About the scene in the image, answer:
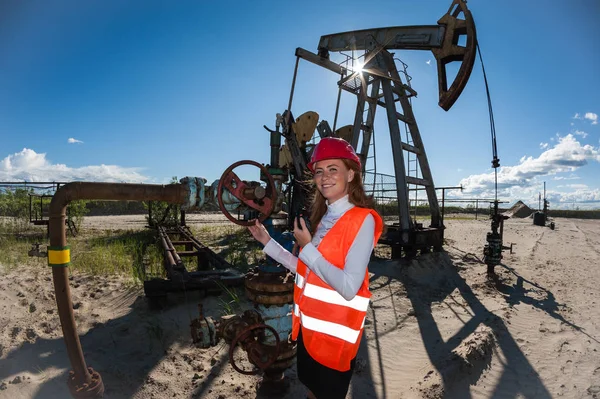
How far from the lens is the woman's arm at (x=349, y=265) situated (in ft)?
4.25

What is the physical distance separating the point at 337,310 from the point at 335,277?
0.72ft

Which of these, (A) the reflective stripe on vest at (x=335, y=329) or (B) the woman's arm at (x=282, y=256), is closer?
(A) the reflective stripe on vest at (x=335, y=329)

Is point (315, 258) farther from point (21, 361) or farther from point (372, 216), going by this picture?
point (21, 361)

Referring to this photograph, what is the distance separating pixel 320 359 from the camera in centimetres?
145

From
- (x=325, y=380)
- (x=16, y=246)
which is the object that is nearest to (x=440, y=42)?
(x=325, y=380)

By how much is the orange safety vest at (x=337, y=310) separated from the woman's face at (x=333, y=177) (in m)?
0.17

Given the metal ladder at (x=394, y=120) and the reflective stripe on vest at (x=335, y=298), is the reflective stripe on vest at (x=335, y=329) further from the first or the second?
the metal ladder at (x=394, y=120)

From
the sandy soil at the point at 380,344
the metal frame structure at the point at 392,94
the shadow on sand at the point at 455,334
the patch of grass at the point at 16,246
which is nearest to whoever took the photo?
the sandy soil at the point at 380,344

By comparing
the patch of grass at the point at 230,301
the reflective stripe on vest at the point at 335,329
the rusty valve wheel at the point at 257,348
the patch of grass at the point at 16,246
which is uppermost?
the reflective stripe on vest at the point at 335,329

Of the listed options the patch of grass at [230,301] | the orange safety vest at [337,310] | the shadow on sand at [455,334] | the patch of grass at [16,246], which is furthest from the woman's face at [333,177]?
the patch of grass at [16,246]

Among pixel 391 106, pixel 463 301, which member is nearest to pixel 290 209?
pixel 391 106

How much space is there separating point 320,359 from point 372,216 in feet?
2.31

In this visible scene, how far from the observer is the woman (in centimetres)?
134

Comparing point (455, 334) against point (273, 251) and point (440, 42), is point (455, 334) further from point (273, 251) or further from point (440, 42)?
point (440, 42)
